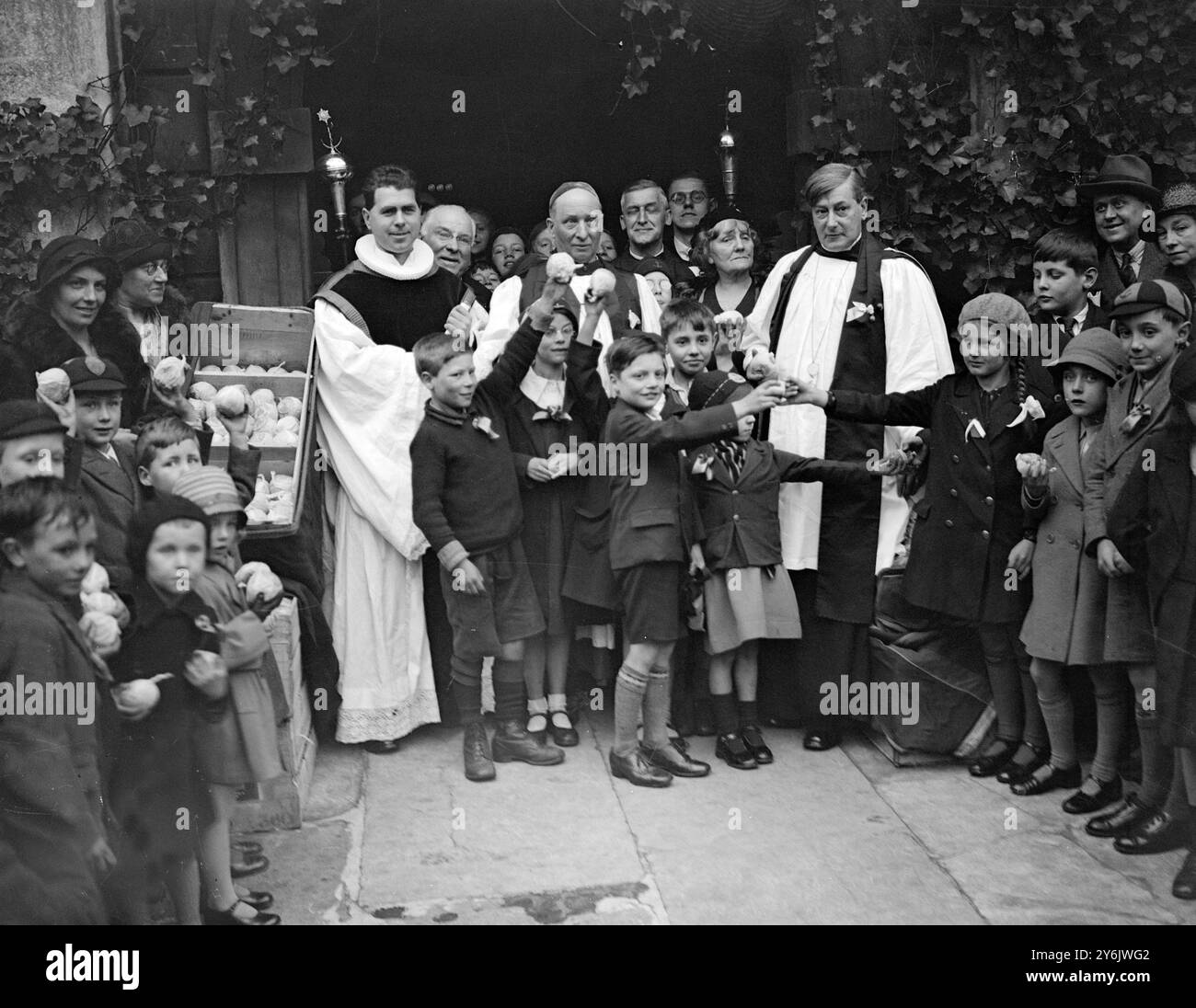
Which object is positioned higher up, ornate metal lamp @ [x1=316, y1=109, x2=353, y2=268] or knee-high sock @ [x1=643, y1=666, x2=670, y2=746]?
ornate metal lamp @ [x1=316, y1=109, x2=353, y2=268]

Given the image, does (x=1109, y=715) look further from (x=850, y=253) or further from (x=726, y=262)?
(x=726, y=262)

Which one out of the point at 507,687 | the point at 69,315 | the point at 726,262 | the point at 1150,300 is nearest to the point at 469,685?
the point at 507,687

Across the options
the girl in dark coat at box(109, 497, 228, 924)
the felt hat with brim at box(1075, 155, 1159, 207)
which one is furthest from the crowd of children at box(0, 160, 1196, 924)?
the felt hat with brim at box(1075, 155, 1159, 207)

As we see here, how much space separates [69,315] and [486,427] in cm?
139

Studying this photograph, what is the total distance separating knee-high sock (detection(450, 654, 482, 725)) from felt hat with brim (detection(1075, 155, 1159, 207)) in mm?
2840

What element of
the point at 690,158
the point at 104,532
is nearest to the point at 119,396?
the point at 104,532

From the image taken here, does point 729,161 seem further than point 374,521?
Yes

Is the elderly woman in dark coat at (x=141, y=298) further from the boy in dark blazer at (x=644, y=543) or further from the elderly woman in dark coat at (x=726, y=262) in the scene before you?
the elderly woman in dark coat at (x=726, y=262)

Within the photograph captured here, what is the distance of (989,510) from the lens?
4.84 m

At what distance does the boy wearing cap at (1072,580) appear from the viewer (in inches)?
181

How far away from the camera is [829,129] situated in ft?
19.4

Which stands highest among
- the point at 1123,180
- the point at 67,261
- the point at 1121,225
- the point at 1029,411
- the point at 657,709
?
the point at 1123,180

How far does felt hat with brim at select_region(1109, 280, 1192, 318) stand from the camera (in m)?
4.41

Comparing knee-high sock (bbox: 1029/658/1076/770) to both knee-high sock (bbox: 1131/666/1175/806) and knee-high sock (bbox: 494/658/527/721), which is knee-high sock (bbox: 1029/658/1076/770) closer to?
knee-high sock (bbox: 1131/666/1175/806)
